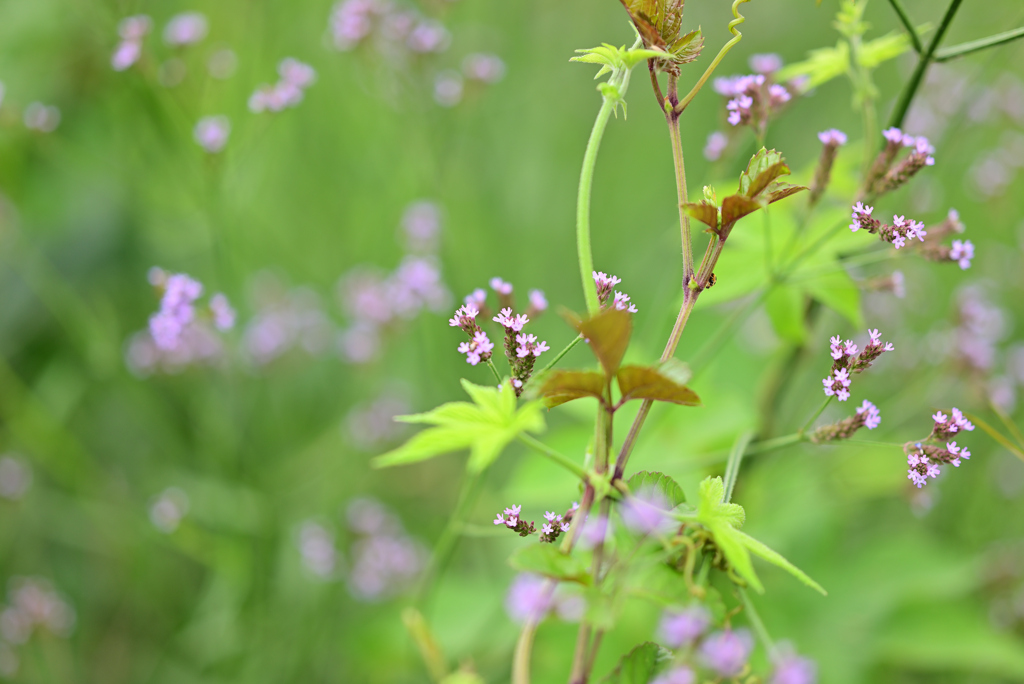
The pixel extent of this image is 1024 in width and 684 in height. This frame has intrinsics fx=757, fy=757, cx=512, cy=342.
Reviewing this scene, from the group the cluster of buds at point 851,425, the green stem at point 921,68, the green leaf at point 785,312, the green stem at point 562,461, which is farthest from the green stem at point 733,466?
the green stem at point 921,68

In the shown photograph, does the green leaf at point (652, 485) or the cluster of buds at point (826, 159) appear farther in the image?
the cluster of buds at point (826, 159)

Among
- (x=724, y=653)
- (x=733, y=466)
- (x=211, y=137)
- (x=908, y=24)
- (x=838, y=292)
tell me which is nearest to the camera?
(x=724, y=653)

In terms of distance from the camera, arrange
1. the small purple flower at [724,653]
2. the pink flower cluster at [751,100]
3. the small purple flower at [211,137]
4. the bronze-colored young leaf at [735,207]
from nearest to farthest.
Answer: the small purple flower at [724,653] → the bronze-colored young leaf at [735,207] → the pink flower cluster at [751,100] → the small purple flower at [211,137]

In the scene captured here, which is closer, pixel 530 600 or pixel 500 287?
pixel 530 600

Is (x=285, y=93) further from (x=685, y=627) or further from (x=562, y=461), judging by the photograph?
(x=685, y=627)

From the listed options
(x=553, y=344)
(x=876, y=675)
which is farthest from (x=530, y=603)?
(x=553, y=344)

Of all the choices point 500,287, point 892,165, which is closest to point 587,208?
point 500,287

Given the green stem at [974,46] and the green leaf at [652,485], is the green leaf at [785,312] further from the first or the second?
the green leaf at [652,485]
